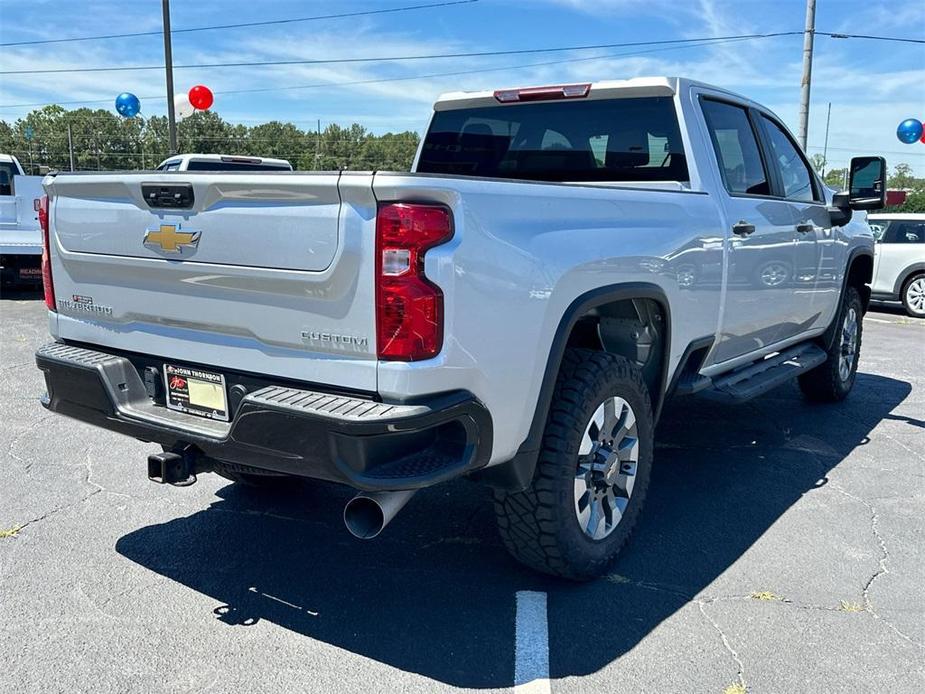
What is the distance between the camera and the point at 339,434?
2.45m

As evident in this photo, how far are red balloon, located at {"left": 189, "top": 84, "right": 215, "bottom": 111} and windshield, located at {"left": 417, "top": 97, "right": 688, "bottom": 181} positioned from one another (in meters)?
15.5

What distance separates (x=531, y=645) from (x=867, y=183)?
4.11 metres

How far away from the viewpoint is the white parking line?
269 centimetres

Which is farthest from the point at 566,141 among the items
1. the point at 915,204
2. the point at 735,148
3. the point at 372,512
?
the point at 915,204

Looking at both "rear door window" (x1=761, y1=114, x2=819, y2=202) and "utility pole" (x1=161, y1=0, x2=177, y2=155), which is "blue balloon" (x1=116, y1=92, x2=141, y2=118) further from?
"rear door window" (x1=761, y1=114, x2=819, y2=202)

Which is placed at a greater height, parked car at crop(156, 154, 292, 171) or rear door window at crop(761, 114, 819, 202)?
parked car at crop(156, 154, 292, 171)

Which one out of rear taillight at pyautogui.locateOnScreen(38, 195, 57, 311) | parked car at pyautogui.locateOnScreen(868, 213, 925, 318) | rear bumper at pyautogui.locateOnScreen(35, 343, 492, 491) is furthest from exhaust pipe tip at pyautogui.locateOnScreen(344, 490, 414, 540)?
parked car at pyautogui.locateOnScreen(868, 213, 925, 318)

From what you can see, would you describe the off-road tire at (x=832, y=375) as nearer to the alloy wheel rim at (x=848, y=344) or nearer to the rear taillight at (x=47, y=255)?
the alloy wheel rim at (x=848, y=344)

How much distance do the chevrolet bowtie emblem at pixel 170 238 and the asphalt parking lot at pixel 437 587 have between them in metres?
1.38

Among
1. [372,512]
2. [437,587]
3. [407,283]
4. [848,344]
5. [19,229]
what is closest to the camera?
[407,283]

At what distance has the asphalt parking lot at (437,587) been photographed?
9.05 ft

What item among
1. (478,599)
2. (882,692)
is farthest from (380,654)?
(882,692)

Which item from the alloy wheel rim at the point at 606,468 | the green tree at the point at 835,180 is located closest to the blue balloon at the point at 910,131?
the green tree at the point at 835,180

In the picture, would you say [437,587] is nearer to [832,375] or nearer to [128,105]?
[832,375]
